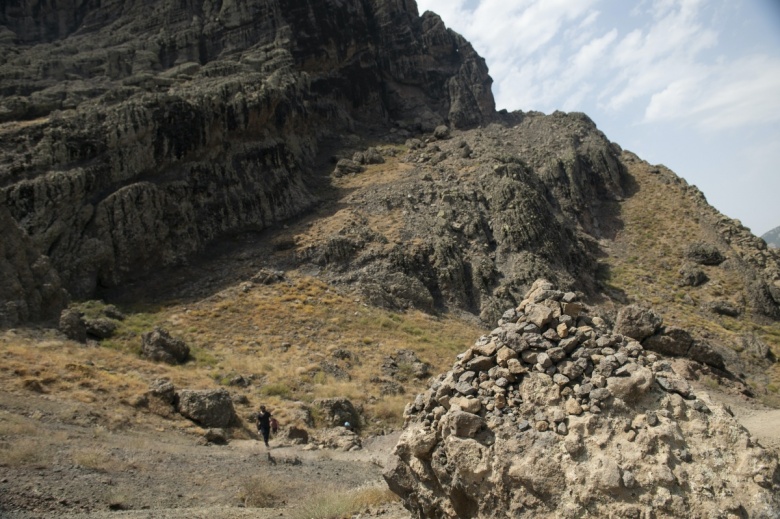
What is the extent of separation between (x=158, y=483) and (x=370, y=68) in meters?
63.1

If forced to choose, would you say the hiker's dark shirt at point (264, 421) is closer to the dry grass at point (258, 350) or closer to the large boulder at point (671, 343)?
the dry grass at point (258, 350)

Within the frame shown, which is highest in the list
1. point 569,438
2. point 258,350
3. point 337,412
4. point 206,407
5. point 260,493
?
point 258,350

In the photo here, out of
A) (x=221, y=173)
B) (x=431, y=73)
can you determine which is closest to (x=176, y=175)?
(x=221, y=173)

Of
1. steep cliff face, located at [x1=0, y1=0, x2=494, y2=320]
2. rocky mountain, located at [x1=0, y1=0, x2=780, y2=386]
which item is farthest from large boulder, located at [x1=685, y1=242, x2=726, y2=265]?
steep cliff face, located at [x1=0, y1=0, x2=494, y2=320]

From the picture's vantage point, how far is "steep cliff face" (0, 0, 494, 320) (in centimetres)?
3203

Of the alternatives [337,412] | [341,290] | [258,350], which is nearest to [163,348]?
[258,350]

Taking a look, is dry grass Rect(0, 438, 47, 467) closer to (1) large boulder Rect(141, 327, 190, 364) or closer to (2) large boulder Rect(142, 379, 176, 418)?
(2) large boulder Rect(142, 379, 176, 418)

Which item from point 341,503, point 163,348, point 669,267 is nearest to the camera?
point 341,503

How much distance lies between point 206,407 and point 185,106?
2647cm

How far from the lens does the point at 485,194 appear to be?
1665 inches

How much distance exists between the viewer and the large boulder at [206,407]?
17.6 meters

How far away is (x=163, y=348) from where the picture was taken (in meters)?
23.4

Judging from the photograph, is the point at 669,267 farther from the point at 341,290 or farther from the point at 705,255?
the point at 341,290

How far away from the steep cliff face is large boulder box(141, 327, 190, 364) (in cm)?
902
